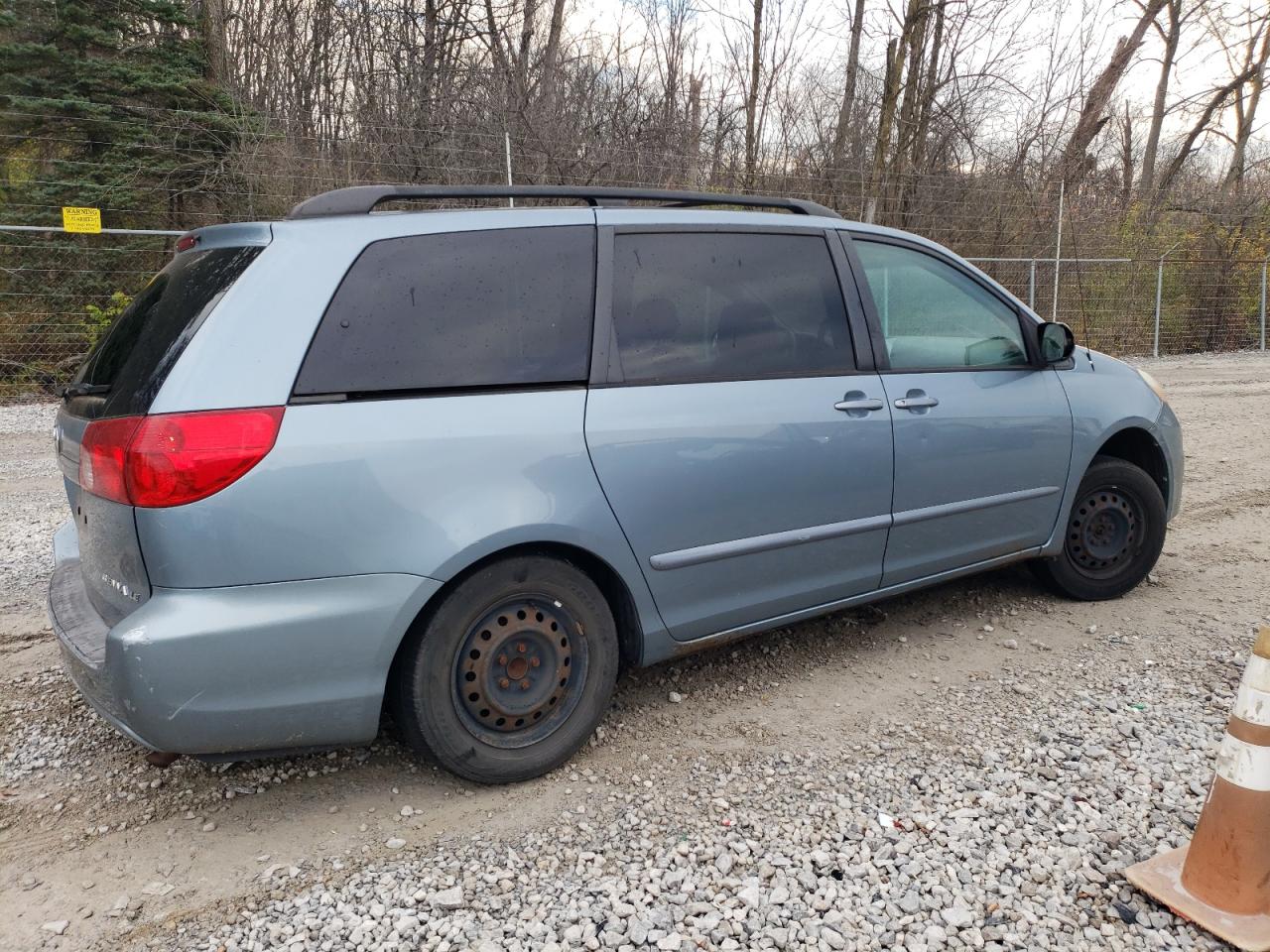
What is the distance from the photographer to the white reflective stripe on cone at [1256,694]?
7.06ft

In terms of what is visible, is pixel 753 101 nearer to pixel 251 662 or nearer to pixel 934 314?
pixel 934 314

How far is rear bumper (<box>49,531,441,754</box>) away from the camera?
2.34m

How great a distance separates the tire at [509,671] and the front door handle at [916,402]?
4.78 feet

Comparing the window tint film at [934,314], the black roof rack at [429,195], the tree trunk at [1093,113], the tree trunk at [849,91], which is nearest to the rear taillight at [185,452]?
the black roof rack at [429,195]

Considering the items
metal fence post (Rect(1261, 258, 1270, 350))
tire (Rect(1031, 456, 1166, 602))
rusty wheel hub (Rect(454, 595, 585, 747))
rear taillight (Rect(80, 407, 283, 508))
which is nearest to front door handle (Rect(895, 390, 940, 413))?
tire (Rect(1031, 456, 1166, 602))

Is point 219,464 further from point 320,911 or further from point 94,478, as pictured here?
point 320,911

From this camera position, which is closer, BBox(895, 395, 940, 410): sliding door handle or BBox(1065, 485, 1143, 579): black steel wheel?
BBox(895, 395, 940, 410): sliding door handle

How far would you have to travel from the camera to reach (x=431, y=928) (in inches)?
88.4

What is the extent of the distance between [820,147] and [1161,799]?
14471 mm

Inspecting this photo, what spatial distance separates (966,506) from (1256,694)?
1693 mm

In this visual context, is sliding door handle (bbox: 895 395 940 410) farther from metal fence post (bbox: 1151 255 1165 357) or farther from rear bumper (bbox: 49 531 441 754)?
metal fence post (bbox: 1151 255 1165 357)

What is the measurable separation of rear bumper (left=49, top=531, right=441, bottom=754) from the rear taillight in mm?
267

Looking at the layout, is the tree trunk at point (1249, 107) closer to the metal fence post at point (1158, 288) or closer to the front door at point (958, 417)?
the metal fence post at point (1158, 288)

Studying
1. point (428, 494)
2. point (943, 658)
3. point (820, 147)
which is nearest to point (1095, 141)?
point (820, 147)
